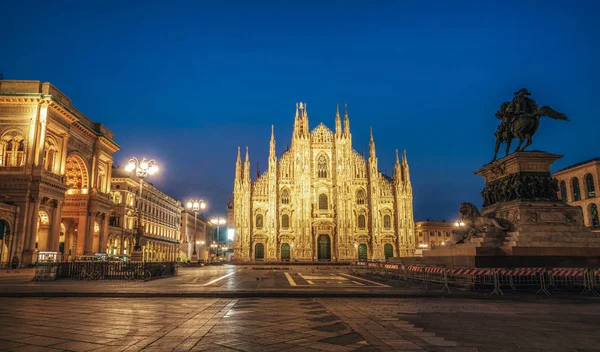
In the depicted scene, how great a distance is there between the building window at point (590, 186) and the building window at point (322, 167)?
32735 millimetres

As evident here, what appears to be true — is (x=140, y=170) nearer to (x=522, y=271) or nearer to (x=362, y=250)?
(x=522, y=271)

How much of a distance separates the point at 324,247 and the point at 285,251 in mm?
5857

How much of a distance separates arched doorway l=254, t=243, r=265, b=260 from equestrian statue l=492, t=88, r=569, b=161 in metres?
45.1

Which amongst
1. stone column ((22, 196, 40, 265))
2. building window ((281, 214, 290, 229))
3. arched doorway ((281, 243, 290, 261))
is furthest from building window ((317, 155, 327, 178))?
stone column ((22, 196, 40, 265))

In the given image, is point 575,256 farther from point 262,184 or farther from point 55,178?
point 262,184

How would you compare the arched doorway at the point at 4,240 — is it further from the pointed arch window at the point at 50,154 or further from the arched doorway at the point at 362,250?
the arched doorway at the point at 362,250

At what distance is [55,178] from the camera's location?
118 ft

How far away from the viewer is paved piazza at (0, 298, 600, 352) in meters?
5.55

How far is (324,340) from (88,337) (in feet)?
11.7

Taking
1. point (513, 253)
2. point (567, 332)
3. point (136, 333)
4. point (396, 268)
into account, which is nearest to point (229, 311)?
point (136, 333)

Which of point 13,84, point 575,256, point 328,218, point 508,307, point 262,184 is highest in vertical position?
point 13,84

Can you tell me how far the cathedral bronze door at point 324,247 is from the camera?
195 feet

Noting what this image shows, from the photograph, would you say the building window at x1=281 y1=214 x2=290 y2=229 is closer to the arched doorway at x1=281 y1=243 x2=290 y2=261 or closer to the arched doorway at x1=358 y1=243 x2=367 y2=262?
the arched doorway at x1=281 y1=243 x2=290 y2=261

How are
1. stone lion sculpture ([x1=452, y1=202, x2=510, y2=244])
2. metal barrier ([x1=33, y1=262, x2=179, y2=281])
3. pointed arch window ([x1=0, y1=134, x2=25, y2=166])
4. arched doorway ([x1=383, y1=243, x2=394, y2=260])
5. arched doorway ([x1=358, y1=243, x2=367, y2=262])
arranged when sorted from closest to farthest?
stone lion sculpture ([x1=452, y1=202, x2=510, y2=244]) < metal barrier ([x1=33, y1=262, x2=179, y2=281]) < pointed arch window ([x1=0, y1=134, x2=25, y2=166]) < arched doorway ([x1=358, y1=243, x2=367, y2=262]) < arched doorway ([x1=383, y1=243, x2=394, y2=260])
